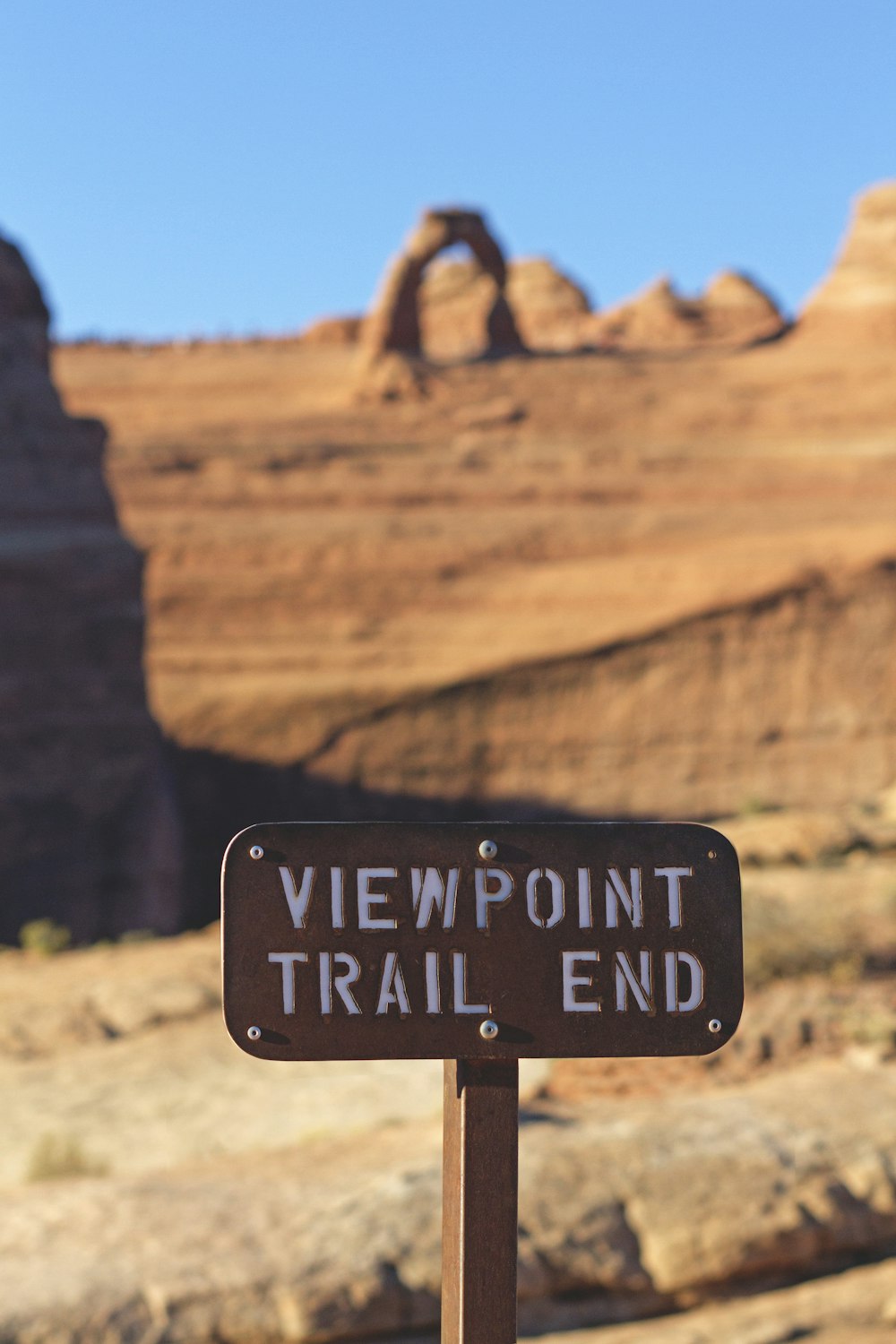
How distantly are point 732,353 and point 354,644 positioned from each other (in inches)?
386

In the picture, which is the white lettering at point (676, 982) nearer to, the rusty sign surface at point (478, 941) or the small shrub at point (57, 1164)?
the rusty sign surface at point (478, 941)

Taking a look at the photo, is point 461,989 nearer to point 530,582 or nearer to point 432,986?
point 432,986

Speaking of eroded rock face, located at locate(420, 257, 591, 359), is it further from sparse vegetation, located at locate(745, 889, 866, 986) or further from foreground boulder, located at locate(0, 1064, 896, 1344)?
foreground boulder, located at locate(0, 1064, 896, 1344)

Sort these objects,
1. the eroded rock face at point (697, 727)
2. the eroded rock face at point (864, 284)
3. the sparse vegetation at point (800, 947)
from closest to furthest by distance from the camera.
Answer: the sparse vegetation at point (800, 947) → the eroded rock face at point (697, 727) → the eroded rock face at point (864, 284)

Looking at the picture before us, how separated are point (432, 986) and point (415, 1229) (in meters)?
3.56

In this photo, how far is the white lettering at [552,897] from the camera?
2.59 meters

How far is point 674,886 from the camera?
2.62 m

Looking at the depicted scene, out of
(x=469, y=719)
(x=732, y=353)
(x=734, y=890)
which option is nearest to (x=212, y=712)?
(x=469, y=719)

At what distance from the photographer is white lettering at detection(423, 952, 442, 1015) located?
100 inches

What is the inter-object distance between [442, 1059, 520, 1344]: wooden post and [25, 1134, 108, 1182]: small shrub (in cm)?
494

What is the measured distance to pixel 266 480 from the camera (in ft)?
92.3

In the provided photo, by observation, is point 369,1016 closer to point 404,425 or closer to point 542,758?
point 542,758

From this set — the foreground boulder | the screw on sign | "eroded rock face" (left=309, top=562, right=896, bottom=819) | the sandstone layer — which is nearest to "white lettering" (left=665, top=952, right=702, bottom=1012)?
the screw on sign

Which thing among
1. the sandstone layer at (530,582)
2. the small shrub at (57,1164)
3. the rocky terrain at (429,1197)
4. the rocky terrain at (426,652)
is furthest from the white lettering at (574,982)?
the sandstone layer at (530,582)
